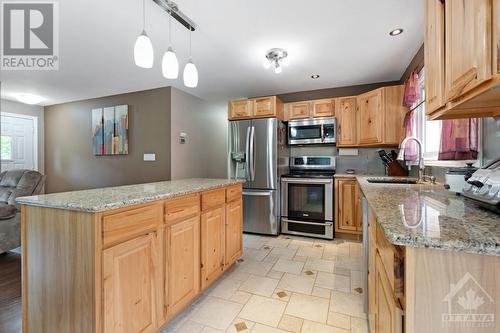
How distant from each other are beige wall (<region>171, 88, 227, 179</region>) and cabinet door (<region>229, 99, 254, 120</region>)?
36.8 inches

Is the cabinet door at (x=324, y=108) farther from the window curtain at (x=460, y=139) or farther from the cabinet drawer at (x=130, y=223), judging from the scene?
the cabinet drawer at (x=130, y=223)

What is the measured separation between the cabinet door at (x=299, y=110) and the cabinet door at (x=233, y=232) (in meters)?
1.97

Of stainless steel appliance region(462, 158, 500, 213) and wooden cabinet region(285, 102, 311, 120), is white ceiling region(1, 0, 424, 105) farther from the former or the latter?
stainless steel appliance region(462, 158, 500, 213)

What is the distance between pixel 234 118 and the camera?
12.4 ft

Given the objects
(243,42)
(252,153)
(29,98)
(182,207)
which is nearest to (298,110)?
(252,153)

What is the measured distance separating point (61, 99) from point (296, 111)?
4.66 meters

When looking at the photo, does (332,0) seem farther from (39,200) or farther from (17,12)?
(17,12)

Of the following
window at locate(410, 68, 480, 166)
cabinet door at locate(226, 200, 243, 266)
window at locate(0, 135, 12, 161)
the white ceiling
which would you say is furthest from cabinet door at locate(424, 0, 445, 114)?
window at locate(0, 135, 12, 161)

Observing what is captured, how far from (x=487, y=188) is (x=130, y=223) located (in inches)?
67.0

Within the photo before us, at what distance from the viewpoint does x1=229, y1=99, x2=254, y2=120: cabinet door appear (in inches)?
144

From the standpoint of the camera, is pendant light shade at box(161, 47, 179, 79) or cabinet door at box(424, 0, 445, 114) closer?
cabinet door at box(424, 0, 445, 114)

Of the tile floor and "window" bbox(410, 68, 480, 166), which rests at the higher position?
"window" bbox(410, 68, 480, 166)

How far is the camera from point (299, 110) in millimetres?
3742

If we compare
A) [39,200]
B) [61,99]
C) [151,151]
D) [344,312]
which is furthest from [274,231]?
[61,99]
